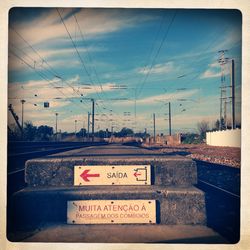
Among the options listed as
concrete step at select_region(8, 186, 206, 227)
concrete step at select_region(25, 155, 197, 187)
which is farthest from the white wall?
concrete step at select_region(8, 186, 206, 227)

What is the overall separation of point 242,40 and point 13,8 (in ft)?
4.06

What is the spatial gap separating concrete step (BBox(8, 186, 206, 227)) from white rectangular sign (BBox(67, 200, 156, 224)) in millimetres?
23

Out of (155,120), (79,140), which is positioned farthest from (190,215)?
(79,140)

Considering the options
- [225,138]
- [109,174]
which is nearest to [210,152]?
[225,138]

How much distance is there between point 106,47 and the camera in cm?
260

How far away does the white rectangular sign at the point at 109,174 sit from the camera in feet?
8.41

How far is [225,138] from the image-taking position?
8.43 feet

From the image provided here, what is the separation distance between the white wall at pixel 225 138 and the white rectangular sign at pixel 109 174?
387 mm

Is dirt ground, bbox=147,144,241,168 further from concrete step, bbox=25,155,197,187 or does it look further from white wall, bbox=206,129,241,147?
concrete step, bbox=25,155,197,187

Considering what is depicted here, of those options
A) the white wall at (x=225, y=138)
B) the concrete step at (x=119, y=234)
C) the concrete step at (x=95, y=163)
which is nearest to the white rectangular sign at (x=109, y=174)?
the concrete step at (x=95, y=163)

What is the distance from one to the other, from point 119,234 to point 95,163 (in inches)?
15.8

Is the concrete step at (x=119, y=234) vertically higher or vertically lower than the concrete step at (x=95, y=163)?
lower

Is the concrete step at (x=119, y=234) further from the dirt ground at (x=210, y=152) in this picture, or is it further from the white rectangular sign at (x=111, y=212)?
the dirt ground at (x=210, y=152)

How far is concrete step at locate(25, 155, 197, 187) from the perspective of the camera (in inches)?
101
